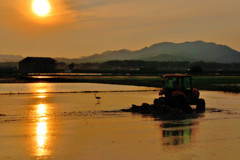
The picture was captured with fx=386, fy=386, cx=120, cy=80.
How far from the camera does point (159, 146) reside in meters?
14.2

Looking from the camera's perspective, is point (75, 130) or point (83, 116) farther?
point (83, 116)

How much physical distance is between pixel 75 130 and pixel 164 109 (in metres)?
9.21

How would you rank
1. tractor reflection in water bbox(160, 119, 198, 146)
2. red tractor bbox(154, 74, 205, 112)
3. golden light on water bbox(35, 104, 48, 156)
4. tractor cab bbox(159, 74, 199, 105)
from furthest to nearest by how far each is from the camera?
tractor cab bbox(159, 74, 199, 105) < red tractor bbox(154, 74, 205, 112) < tractor reflection in water bbox(160, 119, 198, 146) < golden light on water bbox(35, 104, 48, 156)

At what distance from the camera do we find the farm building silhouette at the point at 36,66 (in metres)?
186

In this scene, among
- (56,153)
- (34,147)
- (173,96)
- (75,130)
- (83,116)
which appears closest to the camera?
(56,153)

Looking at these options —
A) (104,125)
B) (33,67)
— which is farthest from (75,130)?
(33,67)

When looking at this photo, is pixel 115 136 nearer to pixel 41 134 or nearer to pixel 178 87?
pixel 41 134

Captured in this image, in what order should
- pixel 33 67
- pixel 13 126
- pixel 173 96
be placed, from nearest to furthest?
pixel 13 126, pixel 173 96, pixel 33 67

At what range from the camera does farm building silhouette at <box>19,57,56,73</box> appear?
186 meters

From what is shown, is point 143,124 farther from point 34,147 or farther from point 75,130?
point 34,147

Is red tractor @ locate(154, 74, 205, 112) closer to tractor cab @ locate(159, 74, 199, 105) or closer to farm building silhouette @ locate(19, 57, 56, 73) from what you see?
tractor cab @ locate(159, 74, 199, 105)

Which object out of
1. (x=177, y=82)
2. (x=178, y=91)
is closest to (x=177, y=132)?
(x=178, y=91)

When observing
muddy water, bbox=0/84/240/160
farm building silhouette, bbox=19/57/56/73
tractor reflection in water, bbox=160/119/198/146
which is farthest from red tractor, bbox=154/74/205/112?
farm building silhouette, bbox=19/57/56/73

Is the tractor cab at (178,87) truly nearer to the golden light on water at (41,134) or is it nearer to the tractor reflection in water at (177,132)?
the tractor reflection in water at (177,132)
